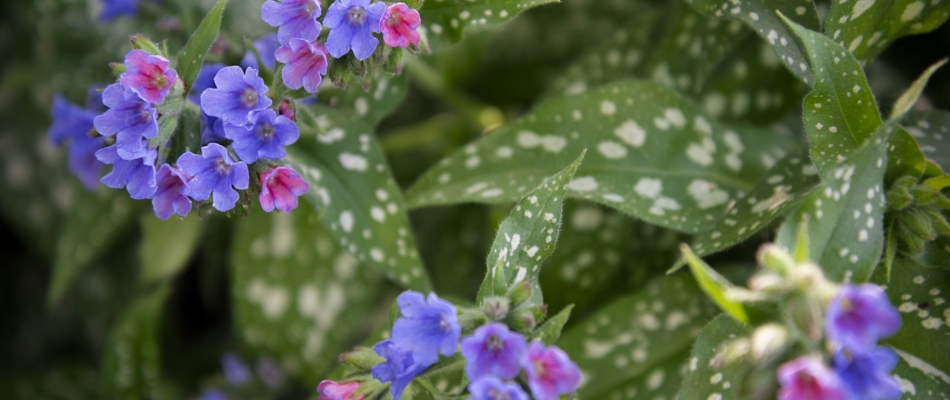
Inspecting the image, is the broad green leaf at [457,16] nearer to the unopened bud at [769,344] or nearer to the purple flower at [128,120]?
the purple flower at [128,120]

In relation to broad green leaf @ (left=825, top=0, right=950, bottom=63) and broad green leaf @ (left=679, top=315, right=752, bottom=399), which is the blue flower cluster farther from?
broad green leaf @ (left=825, top=0, right=950, bottom=63)

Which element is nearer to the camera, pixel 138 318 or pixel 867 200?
pixel 867 200

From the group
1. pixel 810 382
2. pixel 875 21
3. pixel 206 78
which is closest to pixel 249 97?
pixel 206 78

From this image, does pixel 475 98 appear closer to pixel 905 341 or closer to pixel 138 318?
pixel 138 318

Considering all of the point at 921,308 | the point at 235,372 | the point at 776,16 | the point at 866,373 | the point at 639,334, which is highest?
the point at 776,16

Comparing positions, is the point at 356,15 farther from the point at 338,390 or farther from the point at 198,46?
the point at 338,390

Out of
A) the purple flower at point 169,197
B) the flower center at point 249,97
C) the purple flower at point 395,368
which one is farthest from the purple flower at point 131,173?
the purple flower at point 395,368

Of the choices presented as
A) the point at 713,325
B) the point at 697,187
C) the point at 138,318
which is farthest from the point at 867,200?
the point at 138,318
